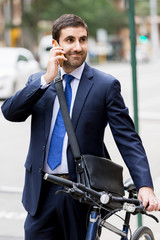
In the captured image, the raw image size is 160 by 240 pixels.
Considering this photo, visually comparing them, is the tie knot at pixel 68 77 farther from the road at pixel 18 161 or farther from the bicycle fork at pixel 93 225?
the road at pixel 18 161

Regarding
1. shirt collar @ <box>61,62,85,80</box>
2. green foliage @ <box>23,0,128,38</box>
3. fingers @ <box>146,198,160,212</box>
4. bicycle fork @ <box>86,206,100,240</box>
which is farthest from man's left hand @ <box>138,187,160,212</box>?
green foliage @ <box>23,0,128,38</box>

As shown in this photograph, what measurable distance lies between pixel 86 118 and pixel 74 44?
1.26 feet

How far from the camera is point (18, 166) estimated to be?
8.51 meters

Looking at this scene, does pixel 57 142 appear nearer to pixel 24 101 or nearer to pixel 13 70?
pixel 24 101

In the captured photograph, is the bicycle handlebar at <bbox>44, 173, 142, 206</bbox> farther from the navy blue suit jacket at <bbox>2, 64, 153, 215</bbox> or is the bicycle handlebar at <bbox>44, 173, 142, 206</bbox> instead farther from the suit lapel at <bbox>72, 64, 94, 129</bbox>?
the suit lapel at <bbox>72, 64, 94, 129</bbox>

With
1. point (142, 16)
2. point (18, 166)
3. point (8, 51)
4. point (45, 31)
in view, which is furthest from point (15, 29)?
point (18, 166)

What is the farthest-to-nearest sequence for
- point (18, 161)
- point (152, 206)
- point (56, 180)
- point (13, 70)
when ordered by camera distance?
point (13, 70) → point (18, 161) → point (152, 206) → point (56, 180)

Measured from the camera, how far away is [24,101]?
115 inches

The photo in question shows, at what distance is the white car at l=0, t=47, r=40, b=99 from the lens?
1672 cm

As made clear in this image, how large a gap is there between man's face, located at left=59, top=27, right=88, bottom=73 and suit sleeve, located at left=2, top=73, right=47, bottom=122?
0.68ft

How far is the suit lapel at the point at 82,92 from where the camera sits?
2967mm

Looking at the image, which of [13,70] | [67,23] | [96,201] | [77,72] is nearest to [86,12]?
[13,70]

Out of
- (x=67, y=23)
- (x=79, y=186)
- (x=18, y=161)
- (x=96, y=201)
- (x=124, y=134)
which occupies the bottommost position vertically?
(x=18, y=161)

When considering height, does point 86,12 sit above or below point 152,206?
above
